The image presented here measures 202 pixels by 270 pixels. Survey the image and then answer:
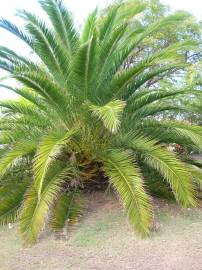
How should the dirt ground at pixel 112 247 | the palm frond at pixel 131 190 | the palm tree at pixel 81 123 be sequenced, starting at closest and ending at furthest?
the dirt ground at pixel 112 247, the palm frond at pixel 131 190, the palm tree at pixel 81 123

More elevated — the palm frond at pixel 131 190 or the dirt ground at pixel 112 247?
the palm frond at pixel 131 190

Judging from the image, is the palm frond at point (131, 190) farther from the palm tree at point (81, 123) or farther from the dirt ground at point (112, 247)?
the dirt ground at point (112, 247)

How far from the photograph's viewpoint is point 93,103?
718 centimetres

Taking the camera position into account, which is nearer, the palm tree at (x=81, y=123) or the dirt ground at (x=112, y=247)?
the dirt ground at (x=112, y=247)

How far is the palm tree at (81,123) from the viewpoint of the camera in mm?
6430

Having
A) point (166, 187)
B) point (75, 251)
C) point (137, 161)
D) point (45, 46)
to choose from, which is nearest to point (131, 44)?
point (45, 46)

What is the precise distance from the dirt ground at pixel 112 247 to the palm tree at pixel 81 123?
0.25 m

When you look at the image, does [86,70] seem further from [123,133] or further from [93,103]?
[123,133]

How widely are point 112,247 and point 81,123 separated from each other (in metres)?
2.14

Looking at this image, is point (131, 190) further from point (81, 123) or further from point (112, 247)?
point (81, 123)

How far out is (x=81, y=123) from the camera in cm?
717

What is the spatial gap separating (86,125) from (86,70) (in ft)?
3.01

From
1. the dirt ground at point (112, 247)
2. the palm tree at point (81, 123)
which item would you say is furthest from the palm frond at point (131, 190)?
the dirt ground at point (112, 247)

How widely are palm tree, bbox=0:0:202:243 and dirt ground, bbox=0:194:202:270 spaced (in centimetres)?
25
